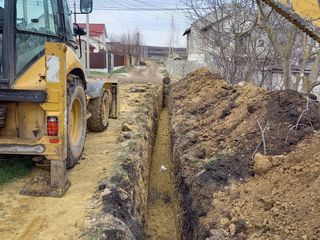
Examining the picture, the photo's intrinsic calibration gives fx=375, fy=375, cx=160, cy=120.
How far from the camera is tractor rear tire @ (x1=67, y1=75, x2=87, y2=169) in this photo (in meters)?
5.04

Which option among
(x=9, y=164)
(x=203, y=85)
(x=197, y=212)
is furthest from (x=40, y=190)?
(x=203, y=85)

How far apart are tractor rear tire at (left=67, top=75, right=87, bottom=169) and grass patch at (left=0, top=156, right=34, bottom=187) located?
57 cm

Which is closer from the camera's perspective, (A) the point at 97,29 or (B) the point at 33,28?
(B) the point at 33,28

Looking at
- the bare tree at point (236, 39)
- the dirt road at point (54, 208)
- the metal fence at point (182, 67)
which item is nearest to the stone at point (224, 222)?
the dirt road at point (54, 208)

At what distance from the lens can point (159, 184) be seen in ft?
24.3

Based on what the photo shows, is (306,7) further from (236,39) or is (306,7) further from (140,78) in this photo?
(140,78)

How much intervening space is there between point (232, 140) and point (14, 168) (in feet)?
10.2

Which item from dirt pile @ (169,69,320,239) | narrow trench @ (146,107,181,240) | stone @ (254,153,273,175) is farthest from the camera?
narrow trench @ (146,107,181,240)

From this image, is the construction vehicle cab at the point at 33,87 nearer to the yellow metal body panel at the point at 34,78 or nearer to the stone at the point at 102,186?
the yellow metal body panel at the point at 34,78

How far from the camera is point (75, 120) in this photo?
5820 mm

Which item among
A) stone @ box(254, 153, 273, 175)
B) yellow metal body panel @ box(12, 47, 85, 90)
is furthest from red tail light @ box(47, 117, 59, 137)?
stone @ box(254, 153, 273, 175)

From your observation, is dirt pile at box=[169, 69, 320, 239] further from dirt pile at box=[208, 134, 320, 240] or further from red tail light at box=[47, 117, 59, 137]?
red tail light at box=[47, 117, 59, 137]

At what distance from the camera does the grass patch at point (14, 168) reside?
16.1 feet

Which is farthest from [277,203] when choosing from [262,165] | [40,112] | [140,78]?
[140,78]
